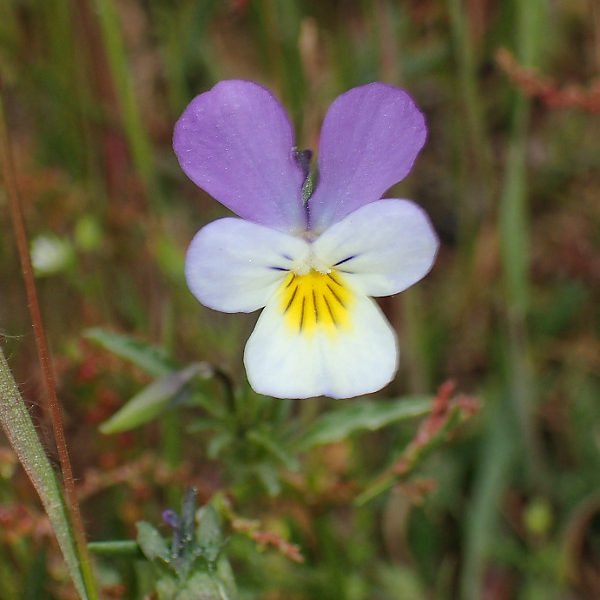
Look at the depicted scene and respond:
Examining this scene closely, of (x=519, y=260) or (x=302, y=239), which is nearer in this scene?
(x=302, y=239)

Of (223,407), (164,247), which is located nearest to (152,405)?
(223,407)

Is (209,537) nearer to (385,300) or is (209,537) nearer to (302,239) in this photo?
(302,239)

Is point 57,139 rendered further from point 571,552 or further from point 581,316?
point 571,552

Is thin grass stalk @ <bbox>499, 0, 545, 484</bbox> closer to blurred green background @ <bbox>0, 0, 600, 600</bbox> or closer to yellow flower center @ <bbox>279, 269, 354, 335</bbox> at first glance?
blurred green background @ <bbox>0, 0, 600, 600</bbox>

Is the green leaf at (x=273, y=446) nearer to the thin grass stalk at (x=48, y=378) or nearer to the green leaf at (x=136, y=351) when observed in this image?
the green leaf at (x=136, y=351)

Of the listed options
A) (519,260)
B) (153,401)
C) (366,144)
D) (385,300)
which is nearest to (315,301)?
(366,144)

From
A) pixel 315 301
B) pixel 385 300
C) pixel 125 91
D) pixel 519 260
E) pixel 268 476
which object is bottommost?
pixel 268 476

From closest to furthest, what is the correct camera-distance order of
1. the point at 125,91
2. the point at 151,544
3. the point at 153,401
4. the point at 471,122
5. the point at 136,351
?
1. the point at 151,544
2. the point at 153,401
3. the point at 136,351
4. the point at 125,91
5. the point at 471,122
